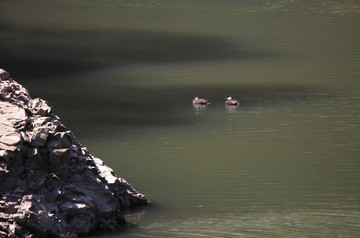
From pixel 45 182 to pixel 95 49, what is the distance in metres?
12.0

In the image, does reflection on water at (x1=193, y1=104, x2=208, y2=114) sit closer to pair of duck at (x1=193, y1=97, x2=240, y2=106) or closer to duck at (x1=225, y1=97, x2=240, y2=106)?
pair of duck at (x1=193, y1=97, x2=240, y2=106)

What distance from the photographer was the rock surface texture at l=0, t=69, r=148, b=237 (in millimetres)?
6543

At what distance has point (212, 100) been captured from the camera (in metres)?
13.2

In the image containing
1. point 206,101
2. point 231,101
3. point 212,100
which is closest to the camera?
point 231,101

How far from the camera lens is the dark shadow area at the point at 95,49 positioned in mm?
16750

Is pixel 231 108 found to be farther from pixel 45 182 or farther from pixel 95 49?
pixel 95 49

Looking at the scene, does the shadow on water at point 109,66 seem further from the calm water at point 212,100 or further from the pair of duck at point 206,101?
the pair of duck at point 206,101

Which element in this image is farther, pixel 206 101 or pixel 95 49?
pixel 95 49

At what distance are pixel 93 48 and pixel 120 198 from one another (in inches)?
453

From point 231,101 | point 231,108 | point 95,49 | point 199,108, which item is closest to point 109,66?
point 95,49

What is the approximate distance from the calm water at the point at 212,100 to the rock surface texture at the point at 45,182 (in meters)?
0.36

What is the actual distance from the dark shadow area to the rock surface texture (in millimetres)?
8678

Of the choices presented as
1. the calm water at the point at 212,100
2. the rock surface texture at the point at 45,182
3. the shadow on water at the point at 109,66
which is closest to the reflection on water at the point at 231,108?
the calm water at the point at 212,100

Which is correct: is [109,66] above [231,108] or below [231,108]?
above
